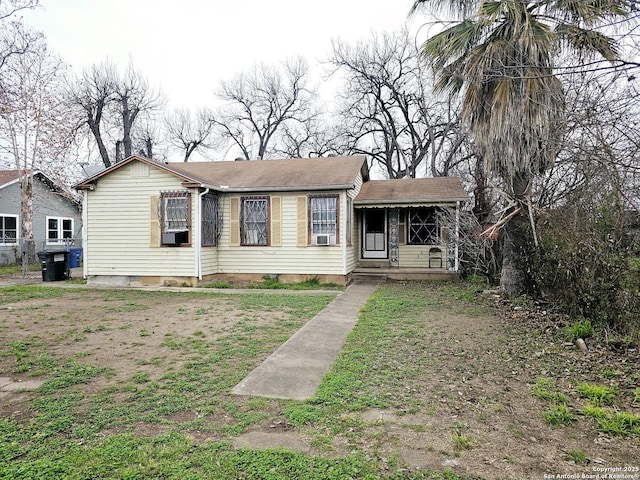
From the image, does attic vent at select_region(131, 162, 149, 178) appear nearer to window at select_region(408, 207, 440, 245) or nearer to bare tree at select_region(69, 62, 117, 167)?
window at select_region(408, 207, 440, 245)

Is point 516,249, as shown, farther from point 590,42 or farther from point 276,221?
point 276,221

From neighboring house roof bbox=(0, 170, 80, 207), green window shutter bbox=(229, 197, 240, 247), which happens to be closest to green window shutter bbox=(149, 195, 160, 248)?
green window shutter bbox=(229, 197, 240, 247)

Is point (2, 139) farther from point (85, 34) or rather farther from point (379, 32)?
point (379, 32)

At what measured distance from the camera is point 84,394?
371 centimetres

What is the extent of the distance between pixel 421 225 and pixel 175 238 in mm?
8088

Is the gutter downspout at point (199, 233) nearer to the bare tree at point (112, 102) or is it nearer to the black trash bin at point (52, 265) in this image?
the black trash bin at point (52, 265)

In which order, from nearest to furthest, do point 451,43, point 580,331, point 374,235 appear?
1. point 580,331
2. point 451,43
3. point 374,235

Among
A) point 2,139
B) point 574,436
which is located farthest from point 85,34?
point 574,436

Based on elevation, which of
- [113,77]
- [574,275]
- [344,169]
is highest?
[113,77]

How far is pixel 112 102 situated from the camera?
2484 centimetres

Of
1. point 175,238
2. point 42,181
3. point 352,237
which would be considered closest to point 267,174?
point 352,237

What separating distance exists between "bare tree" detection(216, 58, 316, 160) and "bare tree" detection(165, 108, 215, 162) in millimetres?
1349

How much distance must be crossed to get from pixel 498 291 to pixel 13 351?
9298 mm

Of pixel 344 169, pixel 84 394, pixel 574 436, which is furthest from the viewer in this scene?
pixel 344 169
